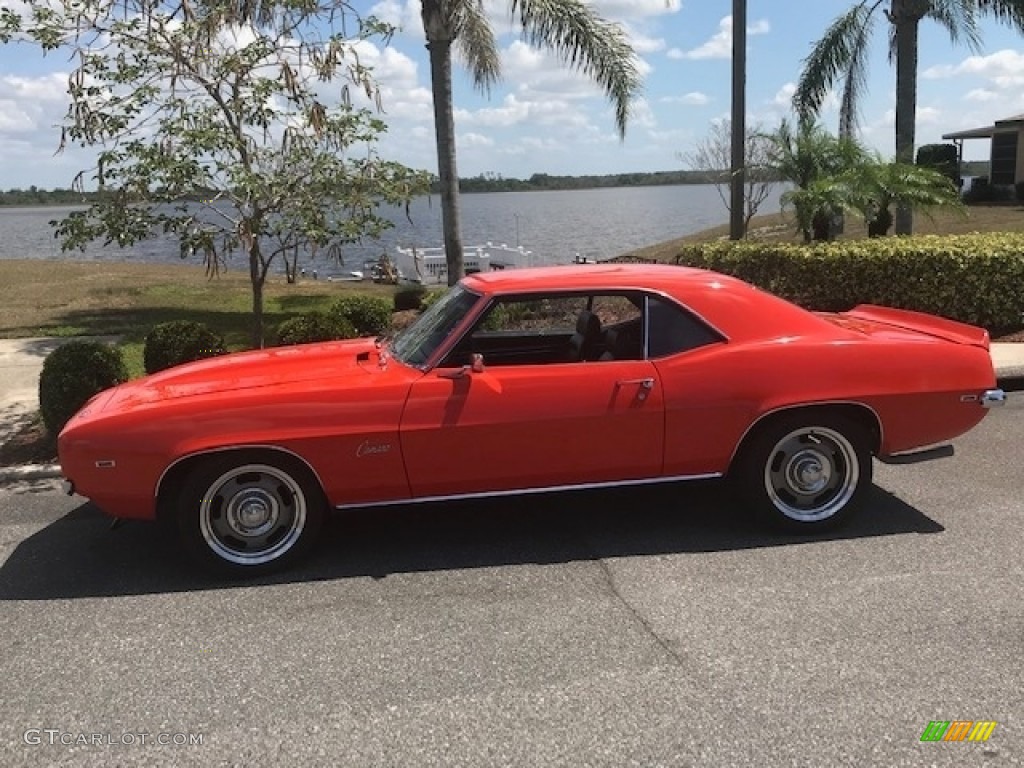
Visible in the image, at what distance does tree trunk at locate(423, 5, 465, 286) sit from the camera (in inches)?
475

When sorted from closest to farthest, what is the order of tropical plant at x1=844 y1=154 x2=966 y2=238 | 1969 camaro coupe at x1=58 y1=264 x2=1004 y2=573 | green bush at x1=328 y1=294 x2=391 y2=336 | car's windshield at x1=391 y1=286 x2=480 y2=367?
1969 camaro coupe at x1=58 y1=264 x2=1004 y2=573 → car's windshield at x1=391 y1=286 x2=480 y2=367 → green bush at x1=328 y1=294 x2=391 y2=336 → tropical plant at x1=844 y1=154 x2=966 y2=238

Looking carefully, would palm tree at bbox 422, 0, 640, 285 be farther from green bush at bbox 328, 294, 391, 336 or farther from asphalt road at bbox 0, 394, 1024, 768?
asphalt road at bbox 0, 394, 1024, 768

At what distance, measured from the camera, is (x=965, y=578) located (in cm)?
412

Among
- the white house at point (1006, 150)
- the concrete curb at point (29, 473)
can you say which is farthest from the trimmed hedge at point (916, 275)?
the white house at point (1006, 150)

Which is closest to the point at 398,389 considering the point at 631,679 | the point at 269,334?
the point at 631,679

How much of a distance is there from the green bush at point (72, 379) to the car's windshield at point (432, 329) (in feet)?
9.26

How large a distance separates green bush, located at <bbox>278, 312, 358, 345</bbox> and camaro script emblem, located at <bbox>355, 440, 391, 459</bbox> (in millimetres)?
3979

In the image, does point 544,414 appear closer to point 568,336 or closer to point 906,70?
point 568,336

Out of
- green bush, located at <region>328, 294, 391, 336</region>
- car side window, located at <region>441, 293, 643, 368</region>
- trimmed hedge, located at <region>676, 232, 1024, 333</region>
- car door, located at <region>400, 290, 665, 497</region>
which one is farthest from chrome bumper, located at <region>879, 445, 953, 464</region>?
green bush, located at <region>328, 294, 391, 336</region>

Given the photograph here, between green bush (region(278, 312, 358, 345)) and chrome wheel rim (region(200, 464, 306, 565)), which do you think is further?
green bush (region(278, 312, 358, 345))

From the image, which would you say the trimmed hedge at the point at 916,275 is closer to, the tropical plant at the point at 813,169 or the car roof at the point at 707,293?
the tropical plant at the point at 813,169

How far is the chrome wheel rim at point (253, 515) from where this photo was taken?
14.1 feet

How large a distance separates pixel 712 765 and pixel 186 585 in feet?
8.68

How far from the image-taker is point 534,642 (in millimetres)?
3639
